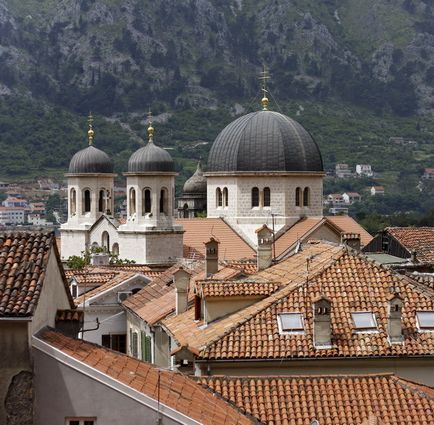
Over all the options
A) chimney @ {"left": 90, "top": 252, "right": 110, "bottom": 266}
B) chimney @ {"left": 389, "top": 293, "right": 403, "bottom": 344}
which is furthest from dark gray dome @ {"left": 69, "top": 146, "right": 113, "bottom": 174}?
chimney @ {"left": 389, "top": 293, "right": 403, "bottom": 344}

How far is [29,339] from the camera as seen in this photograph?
676 inches

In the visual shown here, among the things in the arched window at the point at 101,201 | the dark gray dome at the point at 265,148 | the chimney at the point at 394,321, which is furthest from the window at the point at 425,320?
the arched window at the point at 101,201

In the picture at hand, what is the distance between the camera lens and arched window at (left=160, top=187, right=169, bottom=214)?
80500 millimetres

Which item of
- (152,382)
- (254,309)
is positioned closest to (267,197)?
(254,309)

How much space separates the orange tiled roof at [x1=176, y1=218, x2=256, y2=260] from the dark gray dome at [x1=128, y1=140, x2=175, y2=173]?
3.55m

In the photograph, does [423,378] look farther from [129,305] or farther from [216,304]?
[129,305]

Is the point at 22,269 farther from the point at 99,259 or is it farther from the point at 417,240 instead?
the point at 99,259

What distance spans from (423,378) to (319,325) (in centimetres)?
211

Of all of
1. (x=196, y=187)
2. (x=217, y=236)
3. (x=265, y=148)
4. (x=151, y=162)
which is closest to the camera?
(x=217, y=236)

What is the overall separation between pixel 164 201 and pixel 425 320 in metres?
53.4

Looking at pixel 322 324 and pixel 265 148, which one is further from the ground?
pixel 265 148

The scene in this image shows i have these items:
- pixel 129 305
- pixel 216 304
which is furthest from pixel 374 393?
pixel 129 305

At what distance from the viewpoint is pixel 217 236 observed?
257 ft

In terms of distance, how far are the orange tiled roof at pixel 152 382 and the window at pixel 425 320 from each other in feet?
29.7
